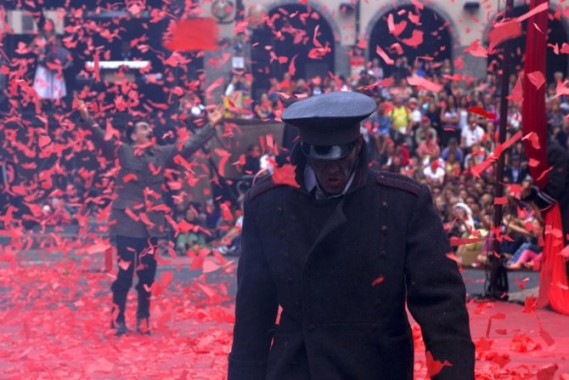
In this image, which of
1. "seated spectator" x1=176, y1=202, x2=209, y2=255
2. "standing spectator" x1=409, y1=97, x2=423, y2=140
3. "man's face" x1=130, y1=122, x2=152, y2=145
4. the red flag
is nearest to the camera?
"man's face" x1=130, y1=122, x2=152, y2=145

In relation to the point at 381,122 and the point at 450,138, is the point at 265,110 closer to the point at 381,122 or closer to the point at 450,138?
the point at 381,122

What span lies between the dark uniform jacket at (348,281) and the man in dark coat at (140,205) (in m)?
6.23

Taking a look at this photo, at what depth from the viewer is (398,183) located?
4086mm

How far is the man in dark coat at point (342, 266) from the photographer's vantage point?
3.95m

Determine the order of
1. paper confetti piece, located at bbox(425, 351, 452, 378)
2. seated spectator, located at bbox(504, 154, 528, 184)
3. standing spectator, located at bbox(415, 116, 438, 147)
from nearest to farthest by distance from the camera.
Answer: paper confetti piece, located at bbox(425, 351, 452, 378) → seated spectator, located at bbox(504, 154, 528, 184) → standing spectator, located at bbox(415, 116, 438, 147)

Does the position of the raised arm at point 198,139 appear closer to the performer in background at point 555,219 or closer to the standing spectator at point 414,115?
the performer in background at point 555,219

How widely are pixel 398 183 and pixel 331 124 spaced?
328mm

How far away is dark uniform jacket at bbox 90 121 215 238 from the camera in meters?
10.4

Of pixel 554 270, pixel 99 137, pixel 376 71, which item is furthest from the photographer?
pixel 376 71

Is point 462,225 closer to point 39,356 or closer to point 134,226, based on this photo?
point 134,226

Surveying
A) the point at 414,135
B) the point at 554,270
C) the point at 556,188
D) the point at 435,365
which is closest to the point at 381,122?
the point at 414,135

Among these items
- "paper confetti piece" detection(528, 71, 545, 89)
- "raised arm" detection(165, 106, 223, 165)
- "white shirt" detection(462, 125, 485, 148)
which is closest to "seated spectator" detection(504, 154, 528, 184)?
"white shirt" detection(462, 125, 485, 148)

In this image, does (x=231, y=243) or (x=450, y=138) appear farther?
(x=450, y=138)

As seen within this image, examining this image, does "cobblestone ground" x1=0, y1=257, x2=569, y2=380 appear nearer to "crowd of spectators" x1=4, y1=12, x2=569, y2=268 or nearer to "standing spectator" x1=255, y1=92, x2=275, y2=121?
"crowd of spectators" x1=4, y1=12, x2=569, y2=268
